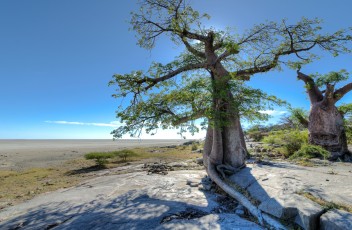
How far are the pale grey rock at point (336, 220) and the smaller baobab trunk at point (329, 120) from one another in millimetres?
11323

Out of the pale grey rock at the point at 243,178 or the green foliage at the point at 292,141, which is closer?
the pale grey rock at the point at 243,178

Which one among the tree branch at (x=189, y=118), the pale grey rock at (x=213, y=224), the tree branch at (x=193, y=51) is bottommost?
the pale grey rock at (x=213, y=224)

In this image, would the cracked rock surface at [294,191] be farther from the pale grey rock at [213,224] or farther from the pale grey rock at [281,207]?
the pale grey rock at [213,224]

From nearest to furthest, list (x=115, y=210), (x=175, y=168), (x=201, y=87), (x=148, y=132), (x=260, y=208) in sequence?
(x=260, y=208)
(x=115, y=210)
(x=201, y=87)
(x=148, y=132)
(x=175, y=168)

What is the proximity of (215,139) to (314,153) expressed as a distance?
26.1 ft

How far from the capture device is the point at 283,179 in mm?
7914

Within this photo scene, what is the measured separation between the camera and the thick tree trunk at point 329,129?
15055 mm

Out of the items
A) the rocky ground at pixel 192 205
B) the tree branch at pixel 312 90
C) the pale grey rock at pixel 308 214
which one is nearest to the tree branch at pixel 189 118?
the rocky ground at pixel 192 205

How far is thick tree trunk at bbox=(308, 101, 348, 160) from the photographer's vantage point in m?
15.1

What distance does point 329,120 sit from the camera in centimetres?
1521

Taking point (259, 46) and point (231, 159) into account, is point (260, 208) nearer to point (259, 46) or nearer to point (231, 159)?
point (231, 159)

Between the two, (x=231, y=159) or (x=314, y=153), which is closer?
(x=231, y=159)

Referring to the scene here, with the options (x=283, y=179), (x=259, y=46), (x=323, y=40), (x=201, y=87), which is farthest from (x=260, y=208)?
(x=323, y=40)

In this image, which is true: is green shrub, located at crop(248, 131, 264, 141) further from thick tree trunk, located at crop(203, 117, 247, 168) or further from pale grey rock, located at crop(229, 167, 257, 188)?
pale grey rock, located at crop(229, 167, 257, 188)
